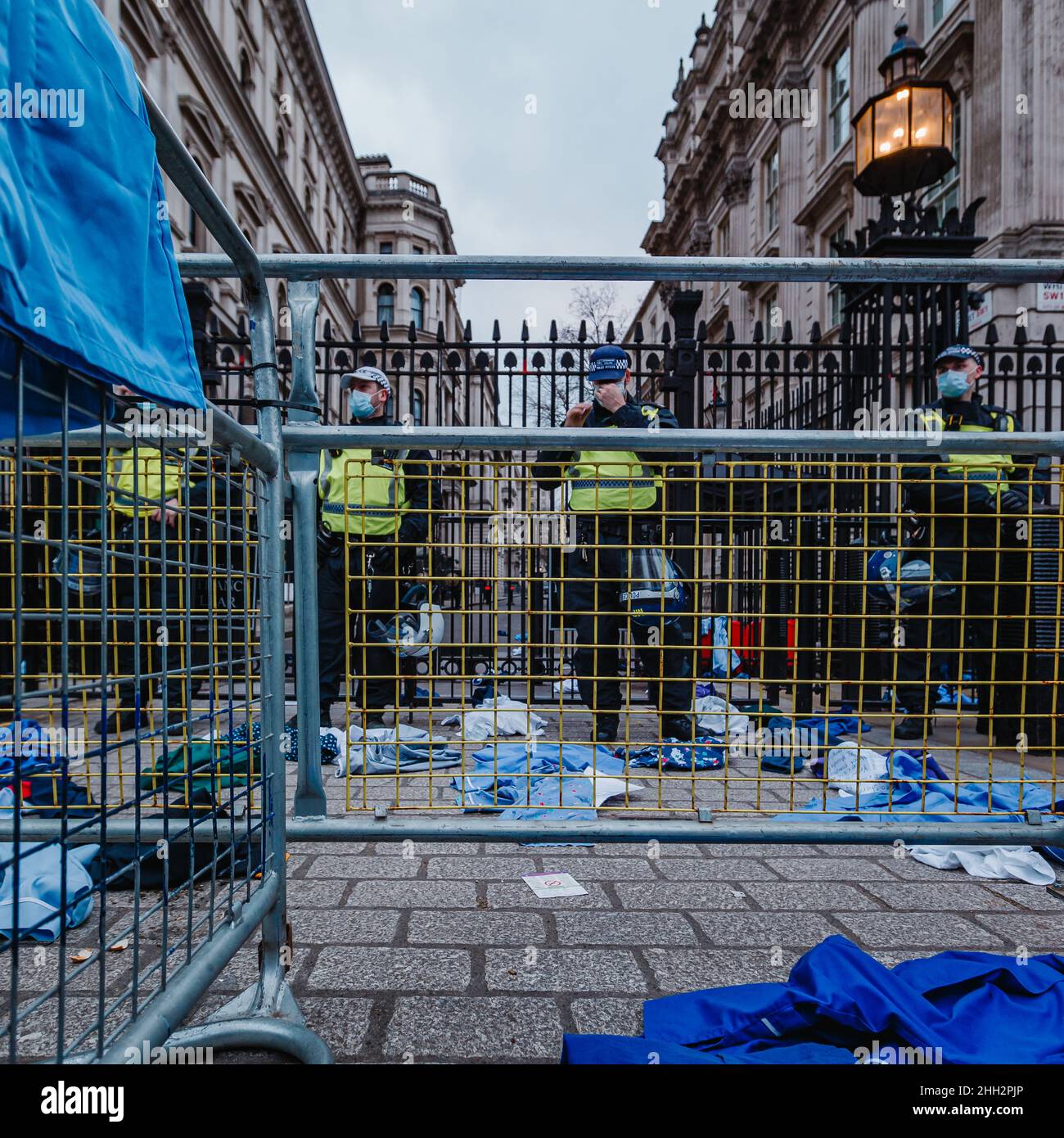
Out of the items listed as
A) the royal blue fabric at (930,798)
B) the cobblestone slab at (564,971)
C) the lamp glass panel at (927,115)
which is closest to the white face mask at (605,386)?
the royal blue fabric at (930,798)

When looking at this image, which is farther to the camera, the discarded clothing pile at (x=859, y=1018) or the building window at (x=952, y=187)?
the building window at (x=952, y=187)

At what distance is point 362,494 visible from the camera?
2.47 m

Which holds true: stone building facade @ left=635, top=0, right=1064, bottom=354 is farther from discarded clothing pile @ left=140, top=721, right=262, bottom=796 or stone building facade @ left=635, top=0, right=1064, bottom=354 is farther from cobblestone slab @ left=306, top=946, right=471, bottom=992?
discarded clothing pile @ left=140, top=721, right=262, bottom=796

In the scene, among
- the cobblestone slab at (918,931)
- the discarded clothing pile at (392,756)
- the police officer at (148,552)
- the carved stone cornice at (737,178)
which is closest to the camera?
the police officer at (148,552)

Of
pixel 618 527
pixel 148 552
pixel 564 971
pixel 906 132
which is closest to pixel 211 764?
pixel 148 552

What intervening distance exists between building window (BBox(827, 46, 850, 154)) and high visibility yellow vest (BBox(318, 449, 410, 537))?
72.1 ft

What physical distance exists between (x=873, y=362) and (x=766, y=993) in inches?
244

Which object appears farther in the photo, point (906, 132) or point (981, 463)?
point (906, 132)

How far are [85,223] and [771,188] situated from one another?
31.3 metres

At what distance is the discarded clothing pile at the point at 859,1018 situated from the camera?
1.77m

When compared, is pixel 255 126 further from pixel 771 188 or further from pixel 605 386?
pixel 605 386

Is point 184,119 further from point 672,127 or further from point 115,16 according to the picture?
point 672,127

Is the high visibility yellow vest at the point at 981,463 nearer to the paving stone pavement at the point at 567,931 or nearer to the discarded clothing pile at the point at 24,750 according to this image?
the paving stone pavement at the point at 567,931

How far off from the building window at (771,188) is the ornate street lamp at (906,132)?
2191 cm
